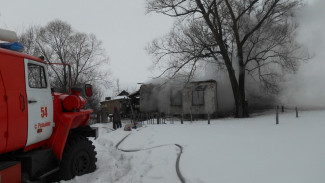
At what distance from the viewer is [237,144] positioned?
7.76 metres

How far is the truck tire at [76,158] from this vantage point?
17.3 ft

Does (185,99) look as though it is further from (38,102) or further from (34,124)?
(34,124)

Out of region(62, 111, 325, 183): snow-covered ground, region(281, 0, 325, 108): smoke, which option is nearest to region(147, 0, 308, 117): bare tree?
region(281, 0, 325, 108): smoke

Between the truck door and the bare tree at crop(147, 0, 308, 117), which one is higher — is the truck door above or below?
below

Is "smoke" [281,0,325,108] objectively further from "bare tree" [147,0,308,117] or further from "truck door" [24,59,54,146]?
"truck door" [24,59,54,146]

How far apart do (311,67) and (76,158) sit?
2125 cm

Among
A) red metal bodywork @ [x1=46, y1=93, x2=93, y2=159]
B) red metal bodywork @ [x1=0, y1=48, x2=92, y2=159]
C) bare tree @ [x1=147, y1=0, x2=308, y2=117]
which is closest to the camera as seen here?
red metal bodywork @ [x1=0, y1=48, x2=92, y2=159]

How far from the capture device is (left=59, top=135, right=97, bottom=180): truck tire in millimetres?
→ 5284

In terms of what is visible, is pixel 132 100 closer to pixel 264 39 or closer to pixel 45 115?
pixel 264 39

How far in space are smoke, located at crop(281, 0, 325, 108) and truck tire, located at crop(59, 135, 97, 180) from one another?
66.4 ft

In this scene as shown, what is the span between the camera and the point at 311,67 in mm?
21062

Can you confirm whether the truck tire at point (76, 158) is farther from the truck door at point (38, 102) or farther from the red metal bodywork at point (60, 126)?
the truck door at point (38, 102)

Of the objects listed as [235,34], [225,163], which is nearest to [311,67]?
[235,34]

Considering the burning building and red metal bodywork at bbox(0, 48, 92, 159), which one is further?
the burning building
